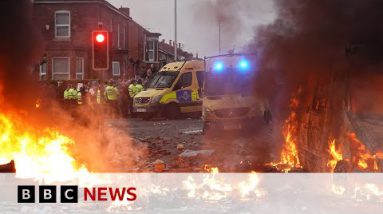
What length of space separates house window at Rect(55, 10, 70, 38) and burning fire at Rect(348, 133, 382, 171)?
2738 cm

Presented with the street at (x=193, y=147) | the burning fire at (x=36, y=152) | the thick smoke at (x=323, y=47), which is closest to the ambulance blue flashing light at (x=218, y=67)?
the street at (x=193, y=147)

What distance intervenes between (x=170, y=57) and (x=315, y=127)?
49.6 metres

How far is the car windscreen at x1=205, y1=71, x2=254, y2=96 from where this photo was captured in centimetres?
1335

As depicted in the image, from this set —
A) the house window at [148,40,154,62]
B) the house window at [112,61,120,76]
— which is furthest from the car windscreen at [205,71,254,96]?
the house window at [148,40,154,62]

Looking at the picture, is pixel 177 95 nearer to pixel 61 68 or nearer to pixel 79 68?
pixel 79 68

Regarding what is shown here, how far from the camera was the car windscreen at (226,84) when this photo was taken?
13.4 metres

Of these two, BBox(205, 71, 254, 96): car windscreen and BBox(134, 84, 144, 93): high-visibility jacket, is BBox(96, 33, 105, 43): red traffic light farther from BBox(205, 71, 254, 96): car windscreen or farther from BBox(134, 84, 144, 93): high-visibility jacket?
BBox(134, 84, 144, 93): high-visibility jacket

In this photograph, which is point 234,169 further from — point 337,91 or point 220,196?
point 337,91

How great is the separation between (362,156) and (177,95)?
14.2 metres

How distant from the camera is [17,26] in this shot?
873cm

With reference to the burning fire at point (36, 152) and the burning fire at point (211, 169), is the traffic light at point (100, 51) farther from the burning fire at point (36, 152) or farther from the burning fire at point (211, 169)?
the burning fire at point (211, 169)

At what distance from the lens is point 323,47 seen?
750cm

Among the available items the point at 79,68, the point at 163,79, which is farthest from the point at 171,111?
the point at 79,68

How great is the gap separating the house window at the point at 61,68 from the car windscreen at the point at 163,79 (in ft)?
38.9
